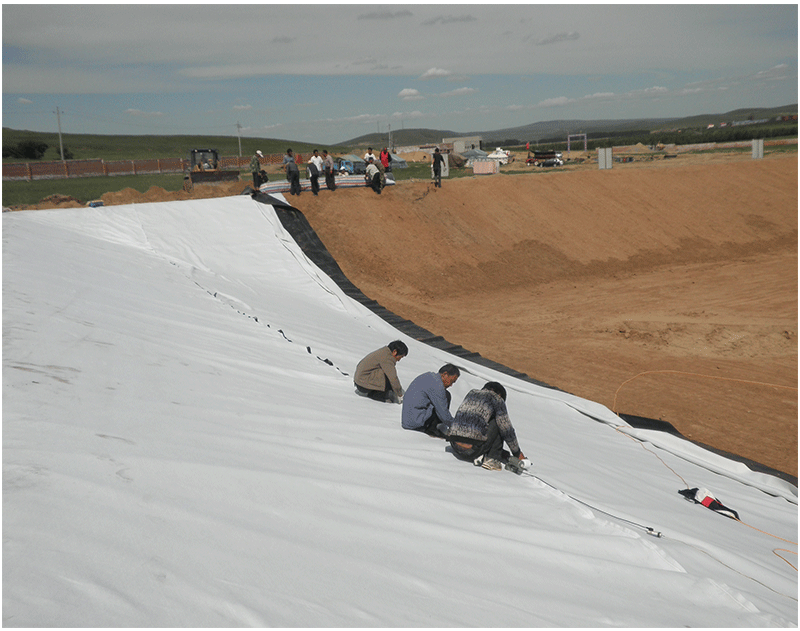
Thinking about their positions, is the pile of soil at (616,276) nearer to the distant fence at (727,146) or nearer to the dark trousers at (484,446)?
the dark trousers at (484,446)

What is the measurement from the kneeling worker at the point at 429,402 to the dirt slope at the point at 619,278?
508cm

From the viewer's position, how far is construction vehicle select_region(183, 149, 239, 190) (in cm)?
2216

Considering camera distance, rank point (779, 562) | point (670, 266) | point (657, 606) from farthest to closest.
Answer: point (670, 266) → point (779, 562) → point (657, 606)

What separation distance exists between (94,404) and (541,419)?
17.3ft

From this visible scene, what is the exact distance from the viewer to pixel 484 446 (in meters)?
5.02

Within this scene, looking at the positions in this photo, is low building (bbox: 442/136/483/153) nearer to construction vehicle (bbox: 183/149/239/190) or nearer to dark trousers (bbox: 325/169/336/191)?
construction vehicle (bbox: 183/149/239/190)

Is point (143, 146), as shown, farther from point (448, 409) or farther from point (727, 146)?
point (448, 409)

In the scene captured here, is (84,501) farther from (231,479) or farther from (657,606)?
(657,606)

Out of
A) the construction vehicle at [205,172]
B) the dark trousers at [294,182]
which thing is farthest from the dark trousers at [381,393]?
the construction vehicle at [205,172]

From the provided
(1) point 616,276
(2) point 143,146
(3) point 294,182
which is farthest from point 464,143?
(2) point 143,146

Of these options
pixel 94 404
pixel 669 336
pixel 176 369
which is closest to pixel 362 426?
pixel 176 369

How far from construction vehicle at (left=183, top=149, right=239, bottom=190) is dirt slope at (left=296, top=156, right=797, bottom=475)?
5.49 m

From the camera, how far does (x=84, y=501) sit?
2959mm

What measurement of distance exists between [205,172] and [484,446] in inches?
800
